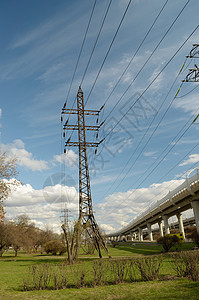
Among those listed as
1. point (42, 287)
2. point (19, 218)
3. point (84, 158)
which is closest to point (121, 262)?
point (42, 287)

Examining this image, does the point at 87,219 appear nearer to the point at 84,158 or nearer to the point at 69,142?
the point at 84,158

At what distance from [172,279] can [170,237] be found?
25397mm

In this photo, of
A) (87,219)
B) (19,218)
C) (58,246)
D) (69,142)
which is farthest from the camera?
(19,218)

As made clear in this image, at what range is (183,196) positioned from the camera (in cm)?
5000

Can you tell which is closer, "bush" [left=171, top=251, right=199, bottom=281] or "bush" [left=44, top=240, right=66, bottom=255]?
"bush" [left=171, top=251, right=199, bottom=281]

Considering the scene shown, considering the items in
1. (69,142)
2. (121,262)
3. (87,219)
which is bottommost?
(121,262)

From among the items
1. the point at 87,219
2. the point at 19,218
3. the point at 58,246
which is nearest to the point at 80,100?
the point at 87,219

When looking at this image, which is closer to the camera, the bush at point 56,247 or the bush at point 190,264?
the bush at point 190,264

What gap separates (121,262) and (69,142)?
2153 centimetres

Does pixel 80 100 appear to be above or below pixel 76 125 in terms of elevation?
above

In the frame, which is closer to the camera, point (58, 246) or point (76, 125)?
point (76, 125)

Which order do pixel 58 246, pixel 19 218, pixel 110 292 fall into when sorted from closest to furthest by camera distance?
pixel 110 292, pixel 58 246, pixel 19 218

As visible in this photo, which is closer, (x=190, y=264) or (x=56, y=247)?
(x=190, y=264)

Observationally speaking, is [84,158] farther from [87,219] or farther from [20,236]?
[20,236]
